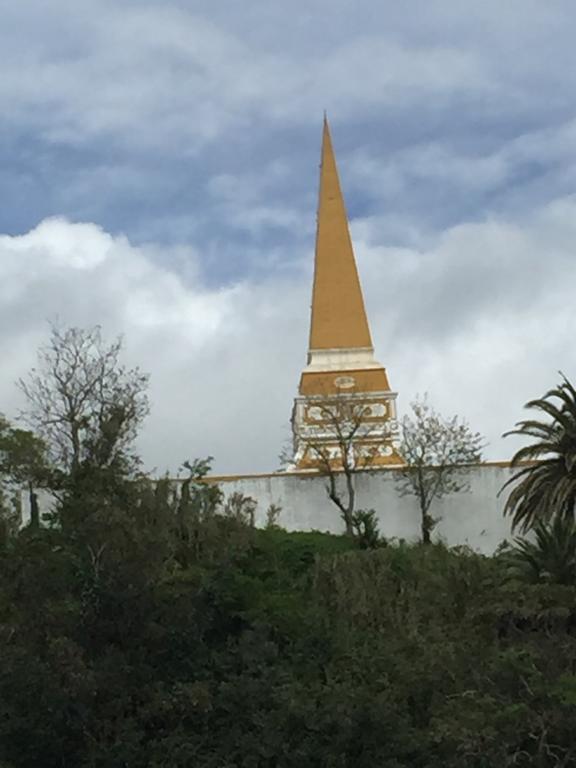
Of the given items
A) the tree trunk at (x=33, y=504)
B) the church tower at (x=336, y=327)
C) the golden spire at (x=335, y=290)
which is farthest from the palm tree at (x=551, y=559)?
the golden spire at (x=335, y=290)

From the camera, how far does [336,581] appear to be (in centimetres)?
2320

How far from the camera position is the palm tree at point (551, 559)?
889 inches

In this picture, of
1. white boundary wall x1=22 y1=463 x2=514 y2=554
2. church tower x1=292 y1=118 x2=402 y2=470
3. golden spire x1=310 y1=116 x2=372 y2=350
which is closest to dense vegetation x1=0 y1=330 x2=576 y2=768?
white boundary wall x1=22 y1=463 x2=514 y2=554

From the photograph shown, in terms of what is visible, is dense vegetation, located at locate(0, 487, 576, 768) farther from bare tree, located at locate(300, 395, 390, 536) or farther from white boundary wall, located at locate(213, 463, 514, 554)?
bare tree, located at locate(300, 395, 390, 536)

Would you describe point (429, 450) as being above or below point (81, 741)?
above

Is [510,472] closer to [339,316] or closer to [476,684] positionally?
[476,684]

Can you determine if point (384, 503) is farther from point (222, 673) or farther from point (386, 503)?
point (222, 673)

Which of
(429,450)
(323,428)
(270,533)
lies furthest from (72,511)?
(323,428)

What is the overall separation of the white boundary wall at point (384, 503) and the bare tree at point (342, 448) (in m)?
0.30

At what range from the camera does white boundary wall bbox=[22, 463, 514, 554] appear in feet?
98.3

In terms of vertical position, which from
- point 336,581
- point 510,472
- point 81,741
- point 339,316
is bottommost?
point 81,741

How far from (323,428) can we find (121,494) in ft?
51.3

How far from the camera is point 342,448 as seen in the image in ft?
102

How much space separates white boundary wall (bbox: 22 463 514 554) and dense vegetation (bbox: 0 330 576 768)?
7.62 metres
